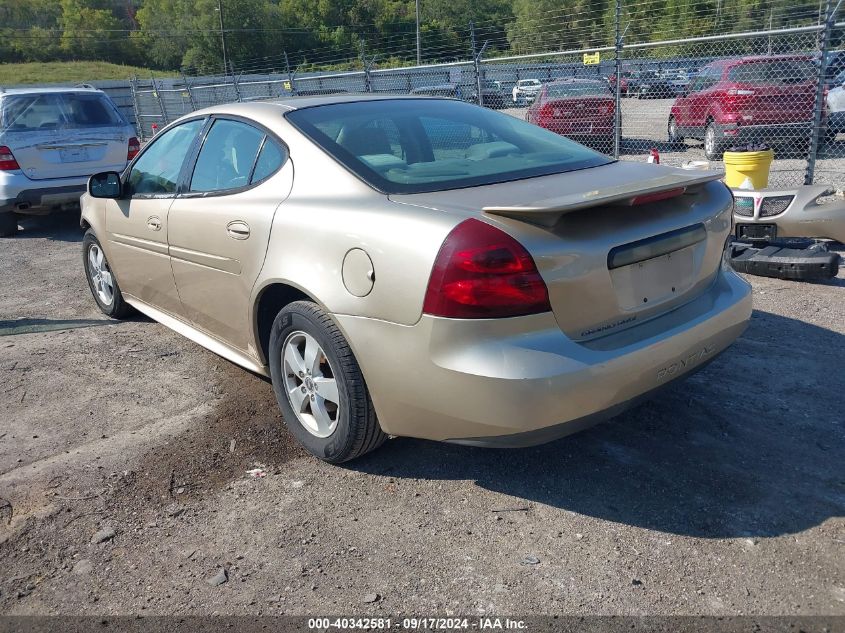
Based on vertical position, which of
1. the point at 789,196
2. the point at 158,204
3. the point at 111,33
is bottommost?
the point at 789,196

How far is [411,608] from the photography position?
7.79ft

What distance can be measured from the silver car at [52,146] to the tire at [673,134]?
29.9 feet

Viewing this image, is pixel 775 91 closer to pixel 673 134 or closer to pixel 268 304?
pixel 673 134

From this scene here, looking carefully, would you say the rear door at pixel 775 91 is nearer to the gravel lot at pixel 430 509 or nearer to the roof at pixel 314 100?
the gravel lot at pixel 430 509

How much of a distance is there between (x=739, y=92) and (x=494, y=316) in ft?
33.9

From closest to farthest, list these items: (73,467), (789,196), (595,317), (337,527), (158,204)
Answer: (595,317)
(337,527)
(73,467)
(158,204)
(789,196)

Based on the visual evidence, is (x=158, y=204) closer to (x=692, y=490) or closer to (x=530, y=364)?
(x=530, y=364)

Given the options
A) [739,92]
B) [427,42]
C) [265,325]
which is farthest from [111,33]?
[265,325]

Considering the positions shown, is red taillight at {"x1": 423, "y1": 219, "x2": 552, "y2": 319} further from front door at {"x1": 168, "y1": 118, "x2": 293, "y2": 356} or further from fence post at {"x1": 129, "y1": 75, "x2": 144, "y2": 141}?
fence post at {"x1": 129, "y1": 75, "x2": 144, "y2": 141}

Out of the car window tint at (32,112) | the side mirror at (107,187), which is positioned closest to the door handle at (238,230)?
the side mirror at (107,187)

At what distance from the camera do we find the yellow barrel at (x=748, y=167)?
21.8ft

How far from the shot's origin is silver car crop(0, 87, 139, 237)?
857cm

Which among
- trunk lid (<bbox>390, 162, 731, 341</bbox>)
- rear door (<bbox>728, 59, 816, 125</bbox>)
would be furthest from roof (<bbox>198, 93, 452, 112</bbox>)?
rear door (<bbox>728, 59, 816, 125</bbox>)

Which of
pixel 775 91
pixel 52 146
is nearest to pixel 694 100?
pixel 775 91
